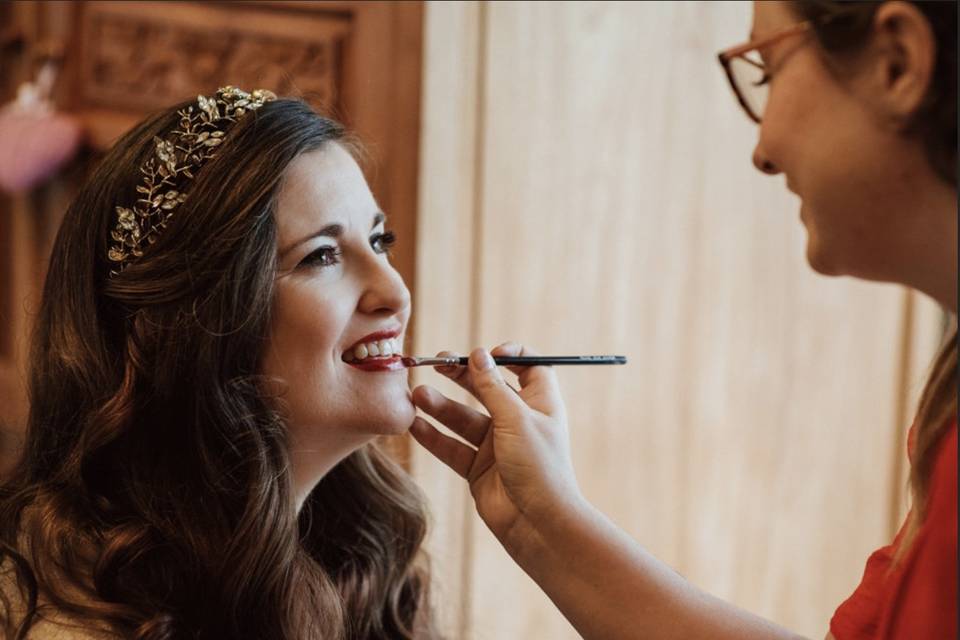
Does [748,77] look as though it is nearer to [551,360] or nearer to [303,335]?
[551,360]

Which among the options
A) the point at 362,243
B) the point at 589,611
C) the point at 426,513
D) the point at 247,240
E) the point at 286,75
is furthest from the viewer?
the point at 286,75

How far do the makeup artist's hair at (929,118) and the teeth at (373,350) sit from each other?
25.7 inches

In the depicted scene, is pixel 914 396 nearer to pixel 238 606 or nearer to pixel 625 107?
pixel 625 107

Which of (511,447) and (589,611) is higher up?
(511,447)

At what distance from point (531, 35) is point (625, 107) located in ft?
0.74

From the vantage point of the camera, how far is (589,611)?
1.24 meters

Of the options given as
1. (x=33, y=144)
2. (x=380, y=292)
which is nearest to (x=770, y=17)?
(x=380, y=292)

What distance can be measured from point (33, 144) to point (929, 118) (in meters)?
2.28

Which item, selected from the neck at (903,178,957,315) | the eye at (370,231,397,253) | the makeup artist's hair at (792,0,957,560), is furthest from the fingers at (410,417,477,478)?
the neck at (903,178,957,315)

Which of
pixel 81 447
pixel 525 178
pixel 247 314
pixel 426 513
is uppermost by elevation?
pixel 525 178

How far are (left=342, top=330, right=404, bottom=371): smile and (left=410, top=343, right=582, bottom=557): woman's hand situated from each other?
8 cm

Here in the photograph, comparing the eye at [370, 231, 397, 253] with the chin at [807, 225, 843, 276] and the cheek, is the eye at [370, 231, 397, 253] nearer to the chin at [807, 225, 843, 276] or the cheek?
the cheek

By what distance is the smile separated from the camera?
142cm

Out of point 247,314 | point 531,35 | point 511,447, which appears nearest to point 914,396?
point 531,35
